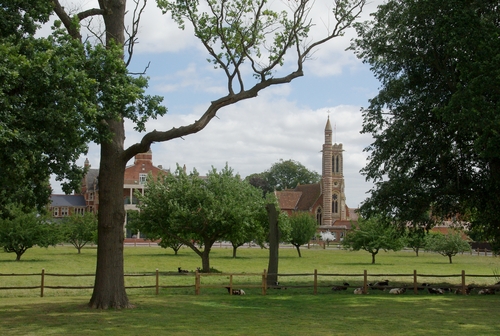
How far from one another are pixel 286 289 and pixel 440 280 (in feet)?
35.5

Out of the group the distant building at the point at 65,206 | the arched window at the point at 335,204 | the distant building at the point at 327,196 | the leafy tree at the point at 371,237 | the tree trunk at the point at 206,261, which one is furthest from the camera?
the arched window at the point at 335,204

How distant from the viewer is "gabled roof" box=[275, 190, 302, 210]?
376ft

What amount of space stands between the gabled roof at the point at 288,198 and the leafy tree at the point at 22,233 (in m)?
67.2

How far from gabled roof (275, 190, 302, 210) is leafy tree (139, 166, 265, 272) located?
254 ft

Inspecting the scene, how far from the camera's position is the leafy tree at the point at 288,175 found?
139 m

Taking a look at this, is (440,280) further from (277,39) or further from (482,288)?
(277,39)

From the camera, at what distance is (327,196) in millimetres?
113312

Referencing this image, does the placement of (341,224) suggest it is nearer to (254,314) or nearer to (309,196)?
(309,196)

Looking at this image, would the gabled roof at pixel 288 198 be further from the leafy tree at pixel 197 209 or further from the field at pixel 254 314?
the field at pixel 254 314

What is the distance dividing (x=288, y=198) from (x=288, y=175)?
78.8ft

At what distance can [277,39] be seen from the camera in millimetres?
20500

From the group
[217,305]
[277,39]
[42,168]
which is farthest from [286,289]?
[42,168]

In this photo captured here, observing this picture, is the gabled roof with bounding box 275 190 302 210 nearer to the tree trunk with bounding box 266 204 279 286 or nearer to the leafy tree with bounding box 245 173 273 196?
the leafy tree with bounding box 245 173 273 196

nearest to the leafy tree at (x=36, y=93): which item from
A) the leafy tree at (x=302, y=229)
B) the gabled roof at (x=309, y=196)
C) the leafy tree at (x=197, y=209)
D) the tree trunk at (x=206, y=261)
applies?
the leafy tree at (x=197, y=209)
